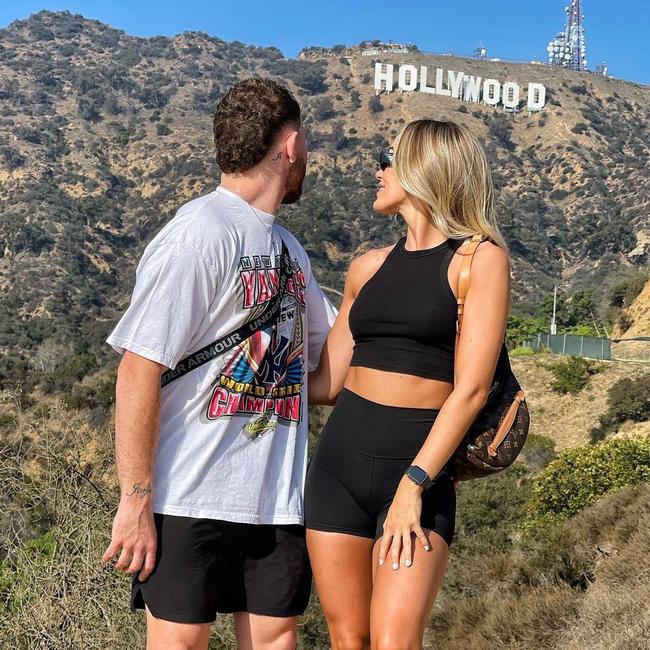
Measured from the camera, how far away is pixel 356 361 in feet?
7.72

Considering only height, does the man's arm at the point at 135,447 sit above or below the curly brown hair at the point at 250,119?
below

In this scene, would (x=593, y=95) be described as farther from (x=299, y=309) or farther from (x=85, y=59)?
(x=299, y=309)

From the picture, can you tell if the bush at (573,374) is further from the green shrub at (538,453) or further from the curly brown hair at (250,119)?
the curly brown hair at (250,119)

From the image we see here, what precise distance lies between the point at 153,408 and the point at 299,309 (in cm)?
57

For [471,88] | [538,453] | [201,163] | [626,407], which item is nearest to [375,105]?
[471,88]

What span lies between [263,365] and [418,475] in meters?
0.51

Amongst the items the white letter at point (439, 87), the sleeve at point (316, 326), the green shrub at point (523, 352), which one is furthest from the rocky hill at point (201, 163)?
the sleeve at point (316, 326)

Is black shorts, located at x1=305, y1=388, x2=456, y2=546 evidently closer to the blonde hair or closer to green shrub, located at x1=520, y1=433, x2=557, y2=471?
the blonde hair

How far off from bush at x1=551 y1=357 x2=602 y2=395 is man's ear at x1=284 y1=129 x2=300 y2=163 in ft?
75.0

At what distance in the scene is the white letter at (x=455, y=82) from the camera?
74.4 m

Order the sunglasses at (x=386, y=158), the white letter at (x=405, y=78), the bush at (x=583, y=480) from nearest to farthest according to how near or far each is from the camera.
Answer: the sunglasses at (x=386, y=158), the bush at (x=583, y=480), the white letter at (x=405, y=78)

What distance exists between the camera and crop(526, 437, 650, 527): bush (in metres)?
13.8

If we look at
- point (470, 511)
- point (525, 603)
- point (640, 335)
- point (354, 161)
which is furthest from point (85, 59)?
point (525, 603)

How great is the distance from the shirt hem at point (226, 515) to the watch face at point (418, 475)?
0.39m
